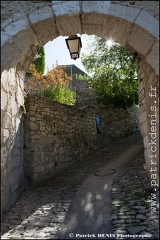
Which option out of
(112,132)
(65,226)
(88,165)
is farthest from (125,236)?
(112,132)

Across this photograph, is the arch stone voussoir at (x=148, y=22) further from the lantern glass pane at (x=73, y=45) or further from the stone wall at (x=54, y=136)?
the stone wall at (x=54, y=136)

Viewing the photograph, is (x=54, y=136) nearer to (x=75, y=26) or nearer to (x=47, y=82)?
(x=75, y=26)

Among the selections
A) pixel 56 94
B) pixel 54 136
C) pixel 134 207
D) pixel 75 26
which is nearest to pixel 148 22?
pixel 75 26

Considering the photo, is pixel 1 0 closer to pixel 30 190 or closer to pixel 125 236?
pixel 125 236

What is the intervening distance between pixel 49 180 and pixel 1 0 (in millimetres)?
3901

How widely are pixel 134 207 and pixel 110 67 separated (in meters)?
5.41

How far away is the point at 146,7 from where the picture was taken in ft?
8.23

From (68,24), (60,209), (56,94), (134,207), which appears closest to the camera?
(68,24)

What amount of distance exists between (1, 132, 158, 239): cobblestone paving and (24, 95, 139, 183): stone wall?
623mm

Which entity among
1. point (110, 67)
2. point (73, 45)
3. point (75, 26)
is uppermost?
point (110, 67)

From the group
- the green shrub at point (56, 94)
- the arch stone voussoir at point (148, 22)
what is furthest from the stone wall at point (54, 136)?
the arch stone voussoir at point (148, 22)

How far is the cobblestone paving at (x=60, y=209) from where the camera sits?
2.47m

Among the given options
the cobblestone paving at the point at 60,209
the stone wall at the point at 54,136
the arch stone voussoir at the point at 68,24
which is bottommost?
the cobblestone paving at the point at 60,209

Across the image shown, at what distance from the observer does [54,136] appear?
593 centimetres
